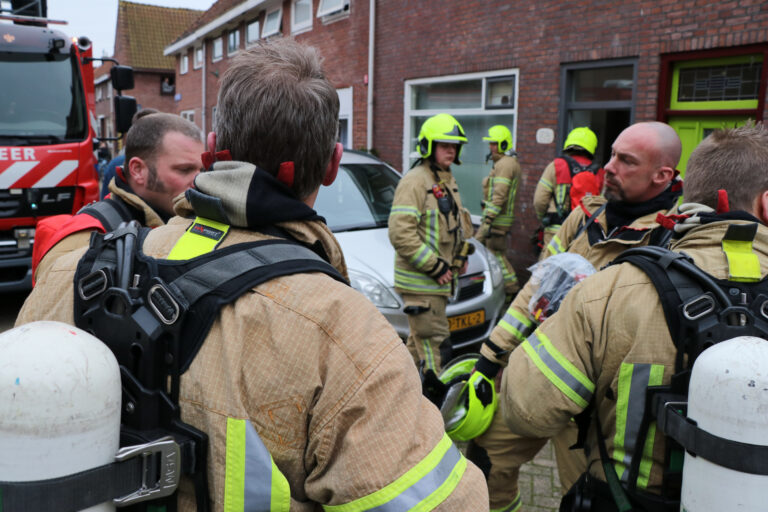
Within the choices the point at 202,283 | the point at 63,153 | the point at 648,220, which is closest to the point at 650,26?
the point at 648,220

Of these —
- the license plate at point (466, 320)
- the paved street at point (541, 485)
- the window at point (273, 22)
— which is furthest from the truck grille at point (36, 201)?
the window at point (273, 22)

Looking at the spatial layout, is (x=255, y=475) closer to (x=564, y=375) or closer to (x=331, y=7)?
(x=564, y=375)

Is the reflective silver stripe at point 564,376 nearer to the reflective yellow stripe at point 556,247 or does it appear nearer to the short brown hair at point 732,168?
the short brown hair at point 732,168

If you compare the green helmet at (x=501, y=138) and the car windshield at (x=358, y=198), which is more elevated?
the green helmet at (x=501, y=138)

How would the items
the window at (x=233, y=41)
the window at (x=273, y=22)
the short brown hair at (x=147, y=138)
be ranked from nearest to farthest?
the short brown hair at (x=147, y=138) → the window at (x=273, y=22) → the window at (x=233, y=41)

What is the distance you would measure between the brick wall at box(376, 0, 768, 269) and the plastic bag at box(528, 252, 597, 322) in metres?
4.89

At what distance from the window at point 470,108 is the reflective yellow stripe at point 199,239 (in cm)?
802

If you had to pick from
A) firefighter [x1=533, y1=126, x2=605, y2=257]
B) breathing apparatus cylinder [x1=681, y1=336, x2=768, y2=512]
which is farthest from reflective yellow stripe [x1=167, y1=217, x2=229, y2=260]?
firefighter [x1=533, y1=126, x2=605, y2=257]

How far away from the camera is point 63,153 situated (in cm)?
679

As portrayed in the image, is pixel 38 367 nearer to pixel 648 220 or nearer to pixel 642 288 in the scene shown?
pixel 642 288

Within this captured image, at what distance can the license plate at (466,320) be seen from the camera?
17.0 ft

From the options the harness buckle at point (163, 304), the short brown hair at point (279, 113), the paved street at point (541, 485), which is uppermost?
the short brown hair at point (279, 113)

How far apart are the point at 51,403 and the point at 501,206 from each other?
7.10 metres

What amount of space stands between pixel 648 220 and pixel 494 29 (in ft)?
22.7
